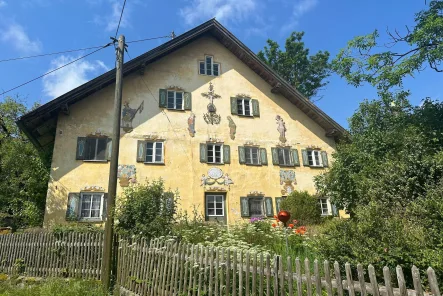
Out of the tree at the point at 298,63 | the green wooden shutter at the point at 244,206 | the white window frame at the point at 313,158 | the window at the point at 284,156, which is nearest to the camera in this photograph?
the green wooden shutter at the point at 244,206

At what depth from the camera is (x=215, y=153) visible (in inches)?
674

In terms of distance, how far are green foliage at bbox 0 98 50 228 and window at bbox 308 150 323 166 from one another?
1576cm

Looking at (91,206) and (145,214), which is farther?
(91,206)

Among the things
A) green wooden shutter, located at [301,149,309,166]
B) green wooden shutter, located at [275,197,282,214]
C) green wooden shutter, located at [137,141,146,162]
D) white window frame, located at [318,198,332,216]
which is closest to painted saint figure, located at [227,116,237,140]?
green wooden shutter, located at [275,197,282,214]

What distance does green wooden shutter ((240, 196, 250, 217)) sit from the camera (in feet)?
53.0

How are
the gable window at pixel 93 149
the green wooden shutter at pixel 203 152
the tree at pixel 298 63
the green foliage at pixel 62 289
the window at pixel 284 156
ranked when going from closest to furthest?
1. the green foliage at pixel 62 289
2. the gable window at pixel 93 149
3. the green wooden shutter at pixel 203 152
4. the window at pixel 284 156
5. the tree at pixel 298 63

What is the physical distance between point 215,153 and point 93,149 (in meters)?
6.64

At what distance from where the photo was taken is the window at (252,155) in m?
17.6

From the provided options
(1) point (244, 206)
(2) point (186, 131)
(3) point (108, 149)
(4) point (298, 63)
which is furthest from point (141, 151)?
(4) point (298, 63)

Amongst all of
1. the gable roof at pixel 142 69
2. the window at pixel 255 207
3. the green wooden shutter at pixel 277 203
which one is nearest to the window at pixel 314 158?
the gable roof at pixel 142 69

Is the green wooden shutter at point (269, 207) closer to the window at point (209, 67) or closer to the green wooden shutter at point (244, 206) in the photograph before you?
the green wooden shutter at point (244, 206)

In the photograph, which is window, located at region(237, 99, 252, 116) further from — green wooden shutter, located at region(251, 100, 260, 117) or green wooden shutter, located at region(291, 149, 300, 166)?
green wooden shutter, located at region(291, 149, 300, 166)

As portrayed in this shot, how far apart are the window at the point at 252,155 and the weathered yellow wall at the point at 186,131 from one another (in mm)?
466

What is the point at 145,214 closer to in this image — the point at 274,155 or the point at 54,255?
the point at 54,255
